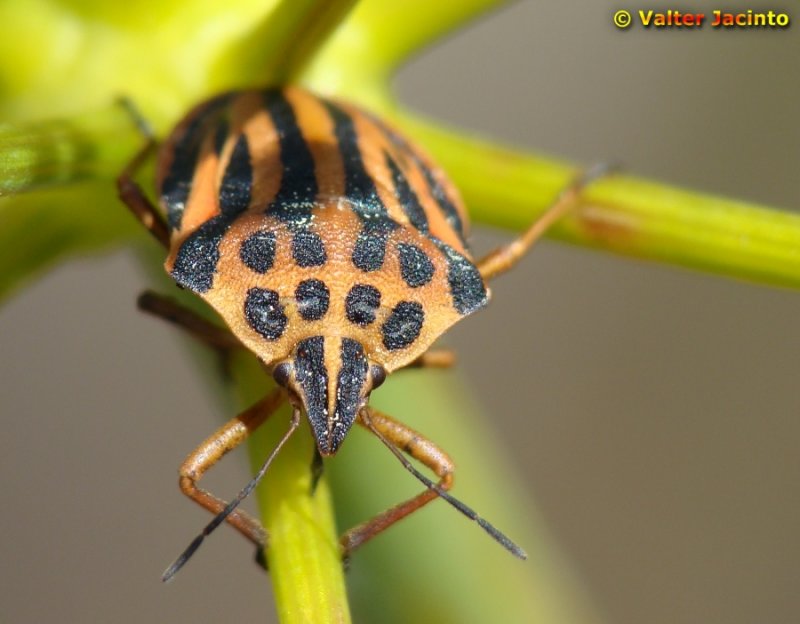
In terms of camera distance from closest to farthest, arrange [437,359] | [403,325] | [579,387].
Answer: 1. [403,325]
2. [437,359]
3. [579,387]

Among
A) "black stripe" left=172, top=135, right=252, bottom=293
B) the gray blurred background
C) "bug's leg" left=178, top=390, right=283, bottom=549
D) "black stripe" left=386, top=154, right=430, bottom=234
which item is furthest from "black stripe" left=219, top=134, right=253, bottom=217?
the gray blurred background

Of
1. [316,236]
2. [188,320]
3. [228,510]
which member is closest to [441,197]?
[316,236]

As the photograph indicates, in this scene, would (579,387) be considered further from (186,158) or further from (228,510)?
(228,510)

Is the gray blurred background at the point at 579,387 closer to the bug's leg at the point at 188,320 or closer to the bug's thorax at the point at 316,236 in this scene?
the bug's leg at the point at 188,320

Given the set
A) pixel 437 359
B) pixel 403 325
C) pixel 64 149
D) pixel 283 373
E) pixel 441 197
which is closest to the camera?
pixel 64 149

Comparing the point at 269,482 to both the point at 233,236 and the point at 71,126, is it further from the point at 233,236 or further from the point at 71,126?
the point at 71,126

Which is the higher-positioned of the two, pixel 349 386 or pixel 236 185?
pixel 236 185

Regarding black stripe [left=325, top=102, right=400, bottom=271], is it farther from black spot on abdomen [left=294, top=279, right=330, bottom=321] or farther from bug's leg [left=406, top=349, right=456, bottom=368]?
bug's leg [left=406, top=349, right=456, bottom=368]
